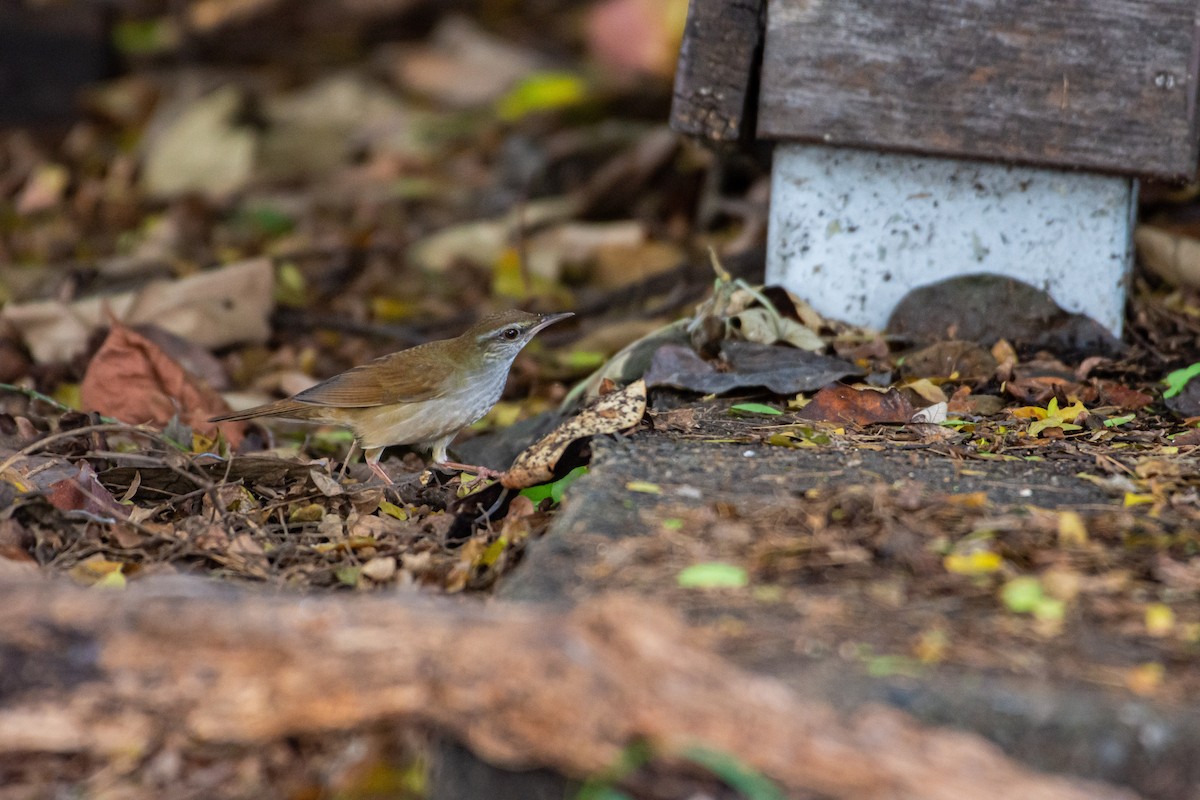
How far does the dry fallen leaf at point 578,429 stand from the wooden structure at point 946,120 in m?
1.42

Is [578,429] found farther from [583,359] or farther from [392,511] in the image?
[583,359]

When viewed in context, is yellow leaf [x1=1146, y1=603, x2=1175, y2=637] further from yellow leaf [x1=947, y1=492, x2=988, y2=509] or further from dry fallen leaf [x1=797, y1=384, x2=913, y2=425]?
dry fallen leaf [x1=797, y1=384, x2=913, y2=425]

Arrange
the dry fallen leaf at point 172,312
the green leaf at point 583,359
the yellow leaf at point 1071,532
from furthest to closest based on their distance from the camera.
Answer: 1. the dry fallen leaf at point 172,312
2. the green leaf at point 583,359
3. the yellow leaf at point 1071,532

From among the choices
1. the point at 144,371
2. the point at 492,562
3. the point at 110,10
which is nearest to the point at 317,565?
the point at 492,562

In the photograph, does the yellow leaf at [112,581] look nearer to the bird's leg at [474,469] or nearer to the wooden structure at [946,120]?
the bird's leg at [474,469]

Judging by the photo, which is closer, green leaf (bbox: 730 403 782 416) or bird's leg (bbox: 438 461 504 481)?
green leaf (bbox: 730 403 782 416)

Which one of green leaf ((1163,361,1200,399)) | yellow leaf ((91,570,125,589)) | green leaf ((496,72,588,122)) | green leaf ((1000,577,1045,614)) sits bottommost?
yellow leaf ((91,570,125,589))

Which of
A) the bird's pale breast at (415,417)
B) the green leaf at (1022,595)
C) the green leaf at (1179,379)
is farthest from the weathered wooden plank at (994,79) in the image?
the green leaf at (1022,595)

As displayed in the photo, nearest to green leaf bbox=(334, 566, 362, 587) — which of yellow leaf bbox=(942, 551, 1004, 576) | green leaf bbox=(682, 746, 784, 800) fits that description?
green leaf bbox=(682, 746, 784, 800)

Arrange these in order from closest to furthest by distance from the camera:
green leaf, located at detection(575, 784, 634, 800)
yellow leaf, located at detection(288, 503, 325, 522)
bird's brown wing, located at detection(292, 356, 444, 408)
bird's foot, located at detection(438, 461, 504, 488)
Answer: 1. green leaf, located at detection(575, 784, 634, 800)
2. yellow leaf, located at detection(288, 503, 325, 522)
3. bird's foot, located at detection(438, 461, 504, 488)
4. bird's brown wing, located at detection(292, 356, 444, 408)

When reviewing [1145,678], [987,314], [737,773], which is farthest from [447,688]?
[987,314]

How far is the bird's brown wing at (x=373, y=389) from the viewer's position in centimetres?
561

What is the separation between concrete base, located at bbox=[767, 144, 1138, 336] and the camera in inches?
220

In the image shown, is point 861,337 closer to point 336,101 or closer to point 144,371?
point 144,371
